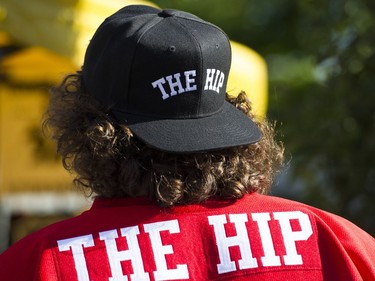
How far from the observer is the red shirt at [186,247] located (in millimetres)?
1550

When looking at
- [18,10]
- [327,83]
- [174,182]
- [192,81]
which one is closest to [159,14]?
[192,81]

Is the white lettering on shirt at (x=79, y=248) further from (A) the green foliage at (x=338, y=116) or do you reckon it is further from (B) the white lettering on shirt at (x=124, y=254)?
(A) the green foliage at (x=338, y=116)

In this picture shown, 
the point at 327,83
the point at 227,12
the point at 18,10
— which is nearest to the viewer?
the point at 18,10

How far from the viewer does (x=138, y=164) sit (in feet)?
5.19

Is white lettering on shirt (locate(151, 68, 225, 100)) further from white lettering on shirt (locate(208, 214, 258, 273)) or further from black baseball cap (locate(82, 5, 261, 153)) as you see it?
white lettering on shirt (locate(208, 214, 258, 273))

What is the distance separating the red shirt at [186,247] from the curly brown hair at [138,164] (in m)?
0.03

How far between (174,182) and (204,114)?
0.15m

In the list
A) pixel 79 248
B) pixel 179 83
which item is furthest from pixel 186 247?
pixel 179 83

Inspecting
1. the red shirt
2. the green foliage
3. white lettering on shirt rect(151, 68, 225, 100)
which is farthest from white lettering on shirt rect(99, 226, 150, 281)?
the green foliage

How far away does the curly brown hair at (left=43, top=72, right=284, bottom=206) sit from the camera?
1576mm

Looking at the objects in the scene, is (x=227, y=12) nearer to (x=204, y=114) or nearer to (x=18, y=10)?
(x=18, y=10)

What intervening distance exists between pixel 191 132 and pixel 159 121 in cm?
6

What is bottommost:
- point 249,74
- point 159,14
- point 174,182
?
point 249,74

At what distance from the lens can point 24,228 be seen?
21.0 ft
